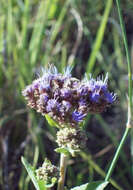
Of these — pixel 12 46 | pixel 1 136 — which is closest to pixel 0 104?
pixel 1 136

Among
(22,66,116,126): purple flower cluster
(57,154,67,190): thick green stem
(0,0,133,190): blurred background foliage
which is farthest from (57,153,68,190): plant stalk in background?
(0,0,133,190): blurred background foliage

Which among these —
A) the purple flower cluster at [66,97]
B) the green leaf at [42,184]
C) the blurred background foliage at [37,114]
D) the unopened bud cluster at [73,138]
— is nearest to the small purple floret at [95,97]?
the purple flower cluster at [66,97]

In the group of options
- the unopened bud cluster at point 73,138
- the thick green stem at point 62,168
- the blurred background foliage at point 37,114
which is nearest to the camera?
the unopened bud cluster at point 73,138

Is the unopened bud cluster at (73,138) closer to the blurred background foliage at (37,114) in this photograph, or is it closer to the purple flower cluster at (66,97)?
the purple flower cluster at (66,97)

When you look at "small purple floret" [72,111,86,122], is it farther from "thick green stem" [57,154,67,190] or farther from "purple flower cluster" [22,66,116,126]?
"thick green stem" [57,154,67,190]

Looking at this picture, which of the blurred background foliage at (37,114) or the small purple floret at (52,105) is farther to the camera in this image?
the blurred background foliage at (37,114)

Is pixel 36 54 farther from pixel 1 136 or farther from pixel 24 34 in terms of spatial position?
pixel 1 136
